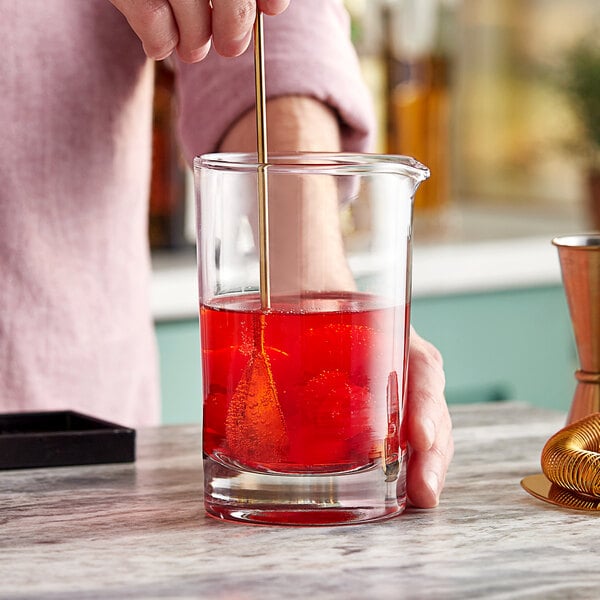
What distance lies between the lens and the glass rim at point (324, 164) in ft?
1.95

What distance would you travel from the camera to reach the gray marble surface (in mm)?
519

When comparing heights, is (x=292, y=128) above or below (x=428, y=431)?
above

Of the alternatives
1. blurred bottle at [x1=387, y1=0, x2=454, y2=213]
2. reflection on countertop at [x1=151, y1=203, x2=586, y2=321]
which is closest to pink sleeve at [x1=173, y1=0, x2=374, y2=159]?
reflection on countertop at [x1=151, y1=203, x2=586, y2=321]

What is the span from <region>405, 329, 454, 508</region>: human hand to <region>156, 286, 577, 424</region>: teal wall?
44.8 inches

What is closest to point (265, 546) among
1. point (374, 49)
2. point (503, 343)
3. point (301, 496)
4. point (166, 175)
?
point (301, 496)

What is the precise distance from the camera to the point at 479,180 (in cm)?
269

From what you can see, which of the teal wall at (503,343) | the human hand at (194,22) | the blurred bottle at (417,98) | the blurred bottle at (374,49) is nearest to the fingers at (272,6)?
the human hand at (194,22)

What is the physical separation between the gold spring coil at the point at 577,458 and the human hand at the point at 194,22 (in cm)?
29

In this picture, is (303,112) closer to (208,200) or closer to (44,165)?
(44,165)

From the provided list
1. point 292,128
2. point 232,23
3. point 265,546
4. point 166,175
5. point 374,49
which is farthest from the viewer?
point 374,49

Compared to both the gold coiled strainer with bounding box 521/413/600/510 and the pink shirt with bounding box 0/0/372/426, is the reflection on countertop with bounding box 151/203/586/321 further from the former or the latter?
the gold coiled strainer with bounding box 521/413/600/510

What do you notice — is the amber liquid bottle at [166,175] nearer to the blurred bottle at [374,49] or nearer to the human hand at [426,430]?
the blurred bottle at [374,49]

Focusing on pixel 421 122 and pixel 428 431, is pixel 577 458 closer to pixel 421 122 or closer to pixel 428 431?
pixel 428 431

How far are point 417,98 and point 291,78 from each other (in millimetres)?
1304
